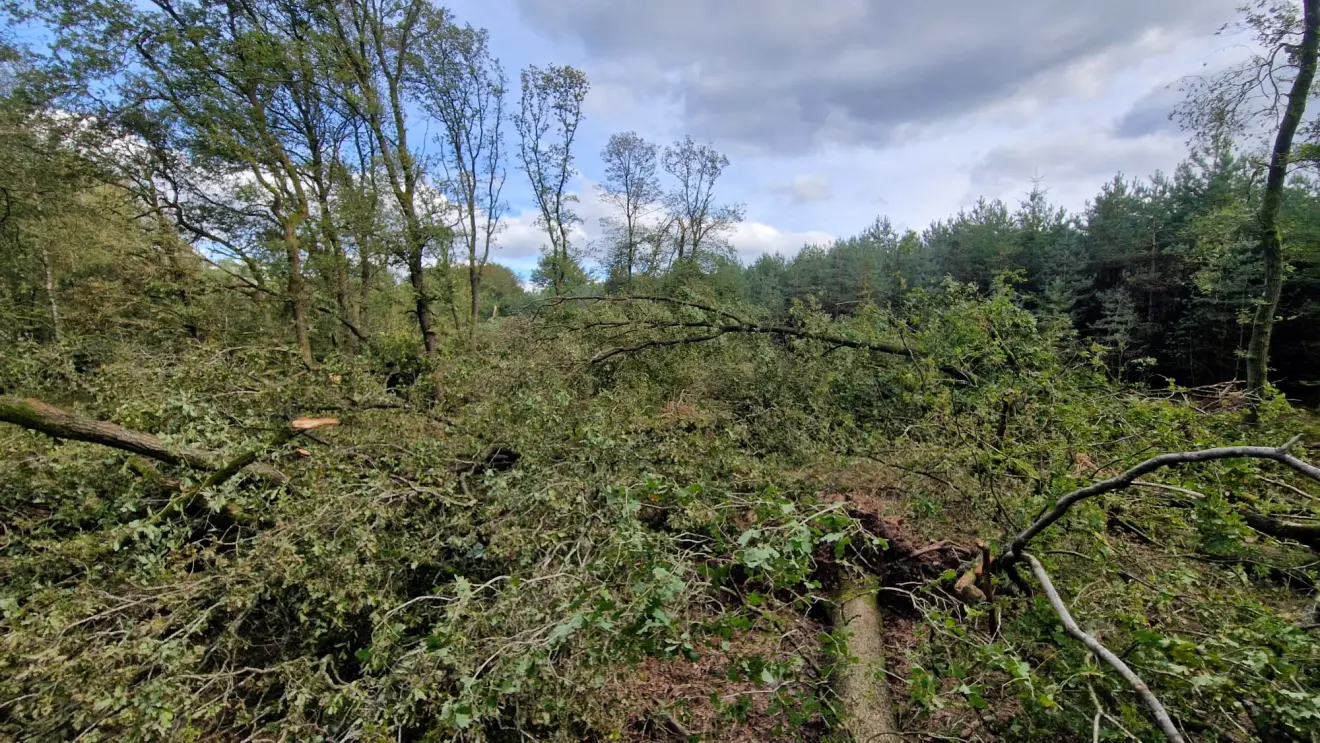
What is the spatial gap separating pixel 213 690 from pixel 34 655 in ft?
2.40

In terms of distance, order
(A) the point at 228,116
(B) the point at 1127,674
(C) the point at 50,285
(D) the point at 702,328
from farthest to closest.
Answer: (C) the point at 50,285
(A) the point at 228,116
(D) the point at 702,328
(B) the point at 1127,674

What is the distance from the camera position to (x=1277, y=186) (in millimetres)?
6395

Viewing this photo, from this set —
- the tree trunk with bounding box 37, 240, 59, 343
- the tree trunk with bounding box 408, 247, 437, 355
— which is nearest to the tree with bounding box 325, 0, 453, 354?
→ the tree trunk with bounding box 408, 247, 437, 355

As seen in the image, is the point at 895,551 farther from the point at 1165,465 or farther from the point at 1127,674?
the point at 1127,674

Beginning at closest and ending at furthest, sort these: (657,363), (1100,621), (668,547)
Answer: (1100,621) < (668,547) < (657,363)

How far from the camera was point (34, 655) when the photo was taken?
2314 mm

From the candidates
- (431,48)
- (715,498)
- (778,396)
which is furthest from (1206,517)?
(431,48)

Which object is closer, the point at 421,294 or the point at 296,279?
the point at 296,279

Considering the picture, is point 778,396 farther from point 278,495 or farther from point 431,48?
point 431,48

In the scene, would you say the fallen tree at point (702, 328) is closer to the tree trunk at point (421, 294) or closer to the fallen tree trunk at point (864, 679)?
the fallen tree trunk at point (864, 679)


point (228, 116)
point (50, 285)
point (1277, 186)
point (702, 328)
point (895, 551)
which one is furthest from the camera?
point (50, 285)

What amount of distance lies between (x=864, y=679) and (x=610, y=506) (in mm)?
1813

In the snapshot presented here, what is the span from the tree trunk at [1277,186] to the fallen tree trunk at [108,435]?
10.4m

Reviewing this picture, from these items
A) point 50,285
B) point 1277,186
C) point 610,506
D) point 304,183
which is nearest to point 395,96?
point 304,183
